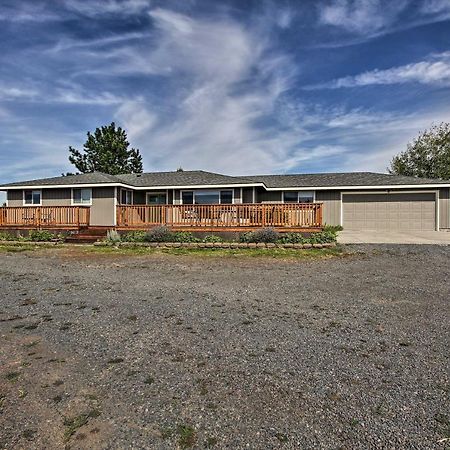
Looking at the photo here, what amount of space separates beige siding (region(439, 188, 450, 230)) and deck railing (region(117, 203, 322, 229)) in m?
11.0

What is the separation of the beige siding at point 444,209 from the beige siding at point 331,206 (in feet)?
19.2

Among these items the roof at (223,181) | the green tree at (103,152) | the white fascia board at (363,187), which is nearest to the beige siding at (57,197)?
the roof at (223,181)

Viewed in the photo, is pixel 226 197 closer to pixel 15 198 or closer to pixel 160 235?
pixel 160 235

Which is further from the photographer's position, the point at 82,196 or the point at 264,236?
the point at 82,196

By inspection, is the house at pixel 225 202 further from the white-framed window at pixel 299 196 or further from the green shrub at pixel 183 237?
the green shrub at pixel 183 237

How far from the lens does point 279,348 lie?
3074mm

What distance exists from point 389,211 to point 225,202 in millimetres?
10568

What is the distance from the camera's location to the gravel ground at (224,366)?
1.87m

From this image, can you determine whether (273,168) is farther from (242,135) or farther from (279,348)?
(279,348)

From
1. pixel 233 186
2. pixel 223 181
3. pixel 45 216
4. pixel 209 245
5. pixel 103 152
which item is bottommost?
pixel 209 245

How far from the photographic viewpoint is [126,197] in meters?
17.8

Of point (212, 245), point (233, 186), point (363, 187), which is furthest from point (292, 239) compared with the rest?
point (363, 187)

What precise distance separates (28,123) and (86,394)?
2174 cm

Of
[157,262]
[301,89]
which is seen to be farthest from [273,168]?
[157,262]
